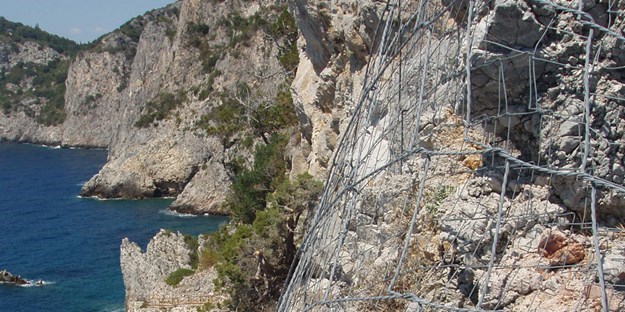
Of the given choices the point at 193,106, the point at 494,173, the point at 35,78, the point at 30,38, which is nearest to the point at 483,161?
the point at 494,173

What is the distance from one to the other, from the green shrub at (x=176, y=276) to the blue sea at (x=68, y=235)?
23.3ft

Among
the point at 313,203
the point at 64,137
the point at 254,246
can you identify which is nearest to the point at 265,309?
the point at 254,246

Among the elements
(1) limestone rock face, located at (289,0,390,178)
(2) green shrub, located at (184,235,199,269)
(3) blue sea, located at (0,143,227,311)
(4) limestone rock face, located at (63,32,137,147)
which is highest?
(4) limestone rock face, located at (63,32,137,147)

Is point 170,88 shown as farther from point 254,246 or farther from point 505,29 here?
point 505,29

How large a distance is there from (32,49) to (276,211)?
125 metres

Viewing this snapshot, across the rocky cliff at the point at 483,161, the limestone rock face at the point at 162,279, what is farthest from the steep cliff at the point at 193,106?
the rocky cliff at the point at 483,161

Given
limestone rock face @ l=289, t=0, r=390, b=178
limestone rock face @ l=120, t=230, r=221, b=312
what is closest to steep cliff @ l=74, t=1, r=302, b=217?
limestone rock face @ l=120, t=230, r=221, b=312

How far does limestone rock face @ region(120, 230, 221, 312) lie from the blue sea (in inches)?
163

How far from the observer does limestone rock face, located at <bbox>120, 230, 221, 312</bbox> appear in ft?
65.5

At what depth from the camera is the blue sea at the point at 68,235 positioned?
29953 millimetres

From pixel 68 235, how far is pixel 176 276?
70.6 feet

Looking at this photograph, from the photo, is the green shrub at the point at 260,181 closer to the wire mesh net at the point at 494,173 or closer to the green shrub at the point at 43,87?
the wire mesh net at the point at 494,173

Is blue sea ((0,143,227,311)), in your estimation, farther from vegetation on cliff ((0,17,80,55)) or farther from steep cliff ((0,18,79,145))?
vegetation on cliff ((0,17,80,55))

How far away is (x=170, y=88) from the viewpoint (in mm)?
58188
